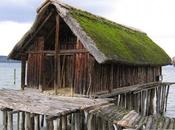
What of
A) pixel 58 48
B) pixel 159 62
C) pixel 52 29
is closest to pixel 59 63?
pixel 58 48

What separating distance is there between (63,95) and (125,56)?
3.68 m

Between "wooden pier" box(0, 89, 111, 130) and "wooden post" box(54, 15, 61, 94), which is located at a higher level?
"wooden post" box(54, 15, 61, 94)

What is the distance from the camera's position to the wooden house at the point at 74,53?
15812 millimetres

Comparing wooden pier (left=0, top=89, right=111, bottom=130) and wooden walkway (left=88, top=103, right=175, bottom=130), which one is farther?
wooden pier (left=0, top=89, right=111, bottom=130)

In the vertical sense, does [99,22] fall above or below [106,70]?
above

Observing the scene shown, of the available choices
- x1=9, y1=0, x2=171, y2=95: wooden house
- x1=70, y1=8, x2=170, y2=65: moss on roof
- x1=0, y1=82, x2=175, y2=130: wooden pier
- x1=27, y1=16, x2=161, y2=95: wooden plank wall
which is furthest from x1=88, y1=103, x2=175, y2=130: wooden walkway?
x1=70, y1=8, x2=170, y2=65: moss on roof

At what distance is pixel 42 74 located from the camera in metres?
17.8

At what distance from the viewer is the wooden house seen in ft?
51.9

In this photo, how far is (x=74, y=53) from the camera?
16391 mm

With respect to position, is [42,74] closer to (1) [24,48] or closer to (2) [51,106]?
(1) [24,48]

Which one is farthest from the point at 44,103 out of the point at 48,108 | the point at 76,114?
the point at 76,114

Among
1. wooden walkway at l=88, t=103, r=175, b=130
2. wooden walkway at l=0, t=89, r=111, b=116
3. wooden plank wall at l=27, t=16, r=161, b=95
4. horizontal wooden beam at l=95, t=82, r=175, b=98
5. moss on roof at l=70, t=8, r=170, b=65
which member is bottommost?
wooden walkway at l=88, t=103, r=175, b=130

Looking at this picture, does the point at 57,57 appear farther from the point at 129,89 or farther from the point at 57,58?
the point at 129,89

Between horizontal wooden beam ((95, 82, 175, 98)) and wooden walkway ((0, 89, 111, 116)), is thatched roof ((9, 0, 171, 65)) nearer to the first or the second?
horizontal wooden beam ((95, 82, 175, 98))
